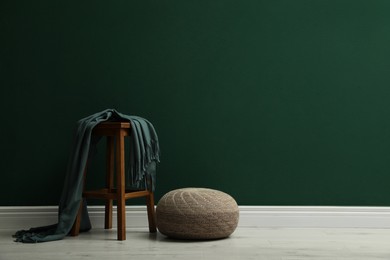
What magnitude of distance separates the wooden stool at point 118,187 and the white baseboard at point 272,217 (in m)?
0.24

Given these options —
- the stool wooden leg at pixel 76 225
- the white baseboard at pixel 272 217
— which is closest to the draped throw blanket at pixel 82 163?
the stool wooden leg at pixel 76 225

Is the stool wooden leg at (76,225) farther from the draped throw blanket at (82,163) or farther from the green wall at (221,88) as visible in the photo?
the green wall at (221,88)

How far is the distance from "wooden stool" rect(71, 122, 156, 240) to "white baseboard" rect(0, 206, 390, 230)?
0.24 m

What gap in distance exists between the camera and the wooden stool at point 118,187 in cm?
326

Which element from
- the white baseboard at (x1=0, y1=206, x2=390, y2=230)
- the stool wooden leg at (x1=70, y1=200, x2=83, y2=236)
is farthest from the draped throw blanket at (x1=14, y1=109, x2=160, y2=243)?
the white baseboard at (x1=0, y1=206, x2=390, y2=230)

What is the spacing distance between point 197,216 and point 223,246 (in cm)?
23

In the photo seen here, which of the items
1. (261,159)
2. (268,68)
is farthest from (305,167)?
(268,68)

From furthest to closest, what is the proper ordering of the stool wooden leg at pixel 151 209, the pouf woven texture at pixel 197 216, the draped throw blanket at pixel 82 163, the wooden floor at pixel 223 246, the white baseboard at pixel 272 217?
the white baseboard at pixel 272 217, the stool wooden leg at pixel 151 209, the draped throw blanket at pixel 82 163, the pouf woven texture at pixel 197 216, the wooden floor at pixel 223 246

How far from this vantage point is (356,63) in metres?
3.79

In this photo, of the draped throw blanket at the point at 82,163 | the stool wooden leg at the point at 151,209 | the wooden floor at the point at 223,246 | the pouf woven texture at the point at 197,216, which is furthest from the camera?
the stool wooden leg at the point at 151,209

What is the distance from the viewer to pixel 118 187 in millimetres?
3270

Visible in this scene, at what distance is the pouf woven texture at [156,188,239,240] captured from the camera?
3.20m

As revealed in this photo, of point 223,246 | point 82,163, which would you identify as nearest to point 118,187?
point 82,163

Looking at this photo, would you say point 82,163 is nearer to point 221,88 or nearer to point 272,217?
point 221,88
